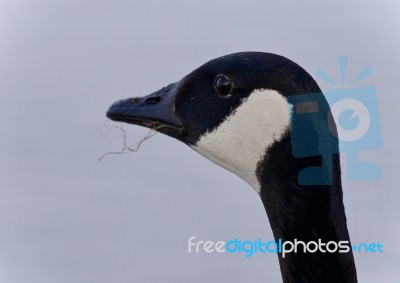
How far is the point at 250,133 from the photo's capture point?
4.30 metres

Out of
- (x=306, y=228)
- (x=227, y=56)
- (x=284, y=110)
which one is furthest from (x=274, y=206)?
(x=227, y=56)

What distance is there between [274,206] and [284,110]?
1.44 feet

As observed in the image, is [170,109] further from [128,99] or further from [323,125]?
[323,125]

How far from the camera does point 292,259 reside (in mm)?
4199

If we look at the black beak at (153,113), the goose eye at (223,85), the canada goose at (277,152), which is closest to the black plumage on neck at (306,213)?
the canada goose at (277,152)

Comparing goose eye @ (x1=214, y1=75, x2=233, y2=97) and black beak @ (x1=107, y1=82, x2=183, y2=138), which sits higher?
goose eye @ (x1=214, y1=75, x2=233, y2=97)

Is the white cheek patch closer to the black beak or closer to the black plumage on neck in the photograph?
the black plumage on neck

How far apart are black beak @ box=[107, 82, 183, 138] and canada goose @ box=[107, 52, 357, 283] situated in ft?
0.63

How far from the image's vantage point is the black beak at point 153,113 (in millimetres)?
4609

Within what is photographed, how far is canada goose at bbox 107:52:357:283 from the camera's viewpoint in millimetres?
4141

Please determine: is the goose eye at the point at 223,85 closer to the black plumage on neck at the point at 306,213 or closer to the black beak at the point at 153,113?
the black beak at the point at 153,113

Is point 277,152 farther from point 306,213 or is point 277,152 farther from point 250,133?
point 306,213

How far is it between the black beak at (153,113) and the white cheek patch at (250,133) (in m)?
0.20

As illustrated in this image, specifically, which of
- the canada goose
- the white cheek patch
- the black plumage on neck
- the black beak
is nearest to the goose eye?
the canada goose
